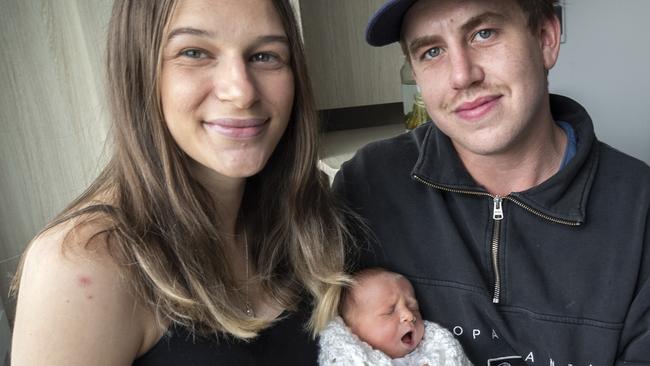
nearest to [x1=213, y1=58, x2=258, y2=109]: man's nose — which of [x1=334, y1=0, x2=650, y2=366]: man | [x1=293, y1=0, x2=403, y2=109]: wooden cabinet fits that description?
[x1=334, y1=0, x2=650, y2=366]: man

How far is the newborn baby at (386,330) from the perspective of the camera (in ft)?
3.75

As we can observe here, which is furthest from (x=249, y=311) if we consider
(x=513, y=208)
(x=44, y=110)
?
(x=44, y=110)

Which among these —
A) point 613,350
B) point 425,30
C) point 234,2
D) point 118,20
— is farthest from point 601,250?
point 118,20

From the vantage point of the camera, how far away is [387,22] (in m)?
1.20

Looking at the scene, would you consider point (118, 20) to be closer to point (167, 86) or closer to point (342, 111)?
point (167, 86)

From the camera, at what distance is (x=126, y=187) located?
0.95 metres

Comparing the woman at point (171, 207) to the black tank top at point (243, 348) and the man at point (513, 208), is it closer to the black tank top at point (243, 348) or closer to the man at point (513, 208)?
the black tank top at point (243, 348)

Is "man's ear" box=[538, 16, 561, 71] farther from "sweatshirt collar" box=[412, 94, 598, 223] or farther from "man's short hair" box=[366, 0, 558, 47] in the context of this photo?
"sweatshirt collar" box=[412, 94, 598, 223]

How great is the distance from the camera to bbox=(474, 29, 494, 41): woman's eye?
1.12m

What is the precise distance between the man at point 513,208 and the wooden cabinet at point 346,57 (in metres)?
0.99

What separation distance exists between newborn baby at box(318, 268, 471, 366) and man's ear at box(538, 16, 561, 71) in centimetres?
63

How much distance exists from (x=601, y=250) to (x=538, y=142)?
0.28 metres

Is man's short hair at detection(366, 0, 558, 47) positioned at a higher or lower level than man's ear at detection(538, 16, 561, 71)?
higher

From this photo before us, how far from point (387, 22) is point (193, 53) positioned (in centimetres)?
52
